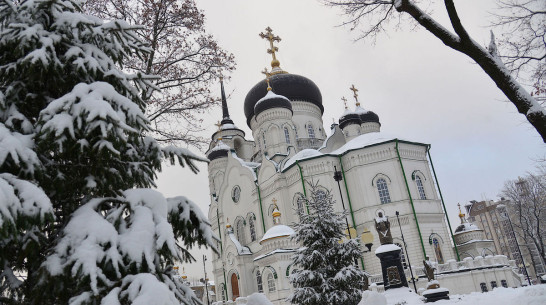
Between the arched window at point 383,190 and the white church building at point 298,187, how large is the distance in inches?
2.4

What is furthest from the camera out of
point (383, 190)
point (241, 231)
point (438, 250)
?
point (241, 231)

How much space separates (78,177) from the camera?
423 cm

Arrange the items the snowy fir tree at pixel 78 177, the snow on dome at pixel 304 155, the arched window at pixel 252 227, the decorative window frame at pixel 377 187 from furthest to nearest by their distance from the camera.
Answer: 1. the arched window at pixel 252 227
2. the snow on dome at pixel 304 155
3. the decorative window frame at pixel 377 187
4. the snowy fir tree at pixel 78 177

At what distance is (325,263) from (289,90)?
25.0 meters

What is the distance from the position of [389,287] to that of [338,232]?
3.21 meters

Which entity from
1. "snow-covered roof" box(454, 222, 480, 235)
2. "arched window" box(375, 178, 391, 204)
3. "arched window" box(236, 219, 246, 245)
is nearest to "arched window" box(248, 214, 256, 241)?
"arched window" box(236, 219, 246, 245)

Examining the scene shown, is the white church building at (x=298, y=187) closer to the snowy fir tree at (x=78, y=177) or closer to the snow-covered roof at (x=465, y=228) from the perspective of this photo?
the snow-covered roof at (x=465, y=228)

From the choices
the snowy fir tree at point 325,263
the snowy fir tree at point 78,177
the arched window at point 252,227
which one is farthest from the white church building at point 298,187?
the snowy fir tree at point 78,177

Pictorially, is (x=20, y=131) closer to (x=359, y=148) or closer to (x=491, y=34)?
(x=491, y=34)

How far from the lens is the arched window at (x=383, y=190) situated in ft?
83.3

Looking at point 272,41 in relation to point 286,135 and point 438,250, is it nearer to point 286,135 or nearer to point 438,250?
point 286,135

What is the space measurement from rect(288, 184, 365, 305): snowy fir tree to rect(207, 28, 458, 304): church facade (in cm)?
124

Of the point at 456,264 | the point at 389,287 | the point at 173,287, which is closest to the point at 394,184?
the point at 456,264

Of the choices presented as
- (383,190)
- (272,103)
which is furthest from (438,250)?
(272,103)
